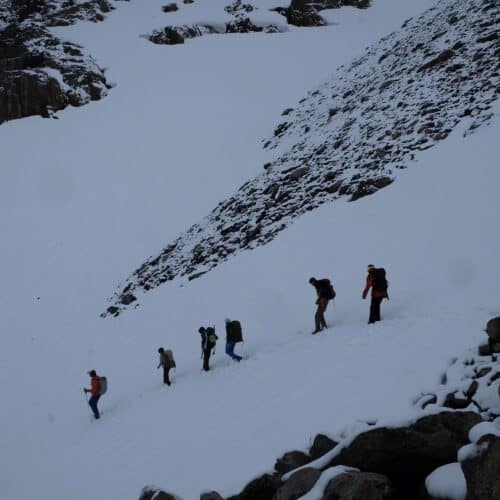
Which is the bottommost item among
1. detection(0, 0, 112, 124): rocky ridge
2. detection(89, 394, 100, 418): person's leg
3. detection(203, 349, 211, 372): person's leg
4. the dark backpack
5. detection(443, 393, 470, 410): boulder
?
detection(89, 394, 100, 418): person's leg

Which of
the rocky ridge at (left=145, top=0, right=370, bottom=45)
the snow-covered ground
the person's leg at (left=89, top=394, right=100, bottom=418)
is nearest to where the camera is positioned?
the snow-covered ground

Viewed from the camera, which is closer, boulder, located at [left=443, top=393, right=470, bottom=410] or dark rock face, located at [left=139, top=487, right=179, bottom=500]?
dark rock face, located at [left=139, top=487, right=179, bottom=500]

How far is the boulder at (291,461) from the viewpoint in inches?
185

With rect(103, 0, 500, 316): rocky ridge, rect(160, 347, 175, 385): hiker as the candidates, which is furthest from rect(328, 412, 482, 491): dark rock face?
rect(103, 0, 500, 316): rocky ridge

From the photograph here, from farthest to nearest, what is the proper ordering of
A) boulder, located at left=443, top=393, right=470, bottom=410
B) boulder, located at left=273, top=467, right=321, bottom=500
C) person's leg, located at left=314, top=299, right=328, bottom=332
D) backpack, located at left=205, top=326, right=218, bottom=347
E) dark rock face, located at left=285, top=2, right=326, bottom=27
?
dark rock face, located at left=285, top=2, right=326, bottom=27
backpack, located at left=205, top=326, right=218, bottom=347
person's leg, located at left=314, top=299, right=328, bottom=332
boulder, located at left=443, top=393, right=470, bottom=410
boulder, located at left=273, top=467, right=321, bottom=500

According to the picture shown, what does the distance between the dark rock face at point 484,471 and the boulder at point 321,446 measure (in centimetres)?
156

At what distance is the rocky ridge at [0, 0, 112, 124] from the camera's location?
4628 centimetres

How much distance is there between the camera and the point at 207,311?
1462 cm

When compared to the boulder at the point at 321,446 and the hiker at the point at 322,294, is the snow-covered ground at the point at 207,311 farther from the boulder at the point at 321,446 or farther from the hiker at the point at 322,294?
the boulder at the point at 321,446

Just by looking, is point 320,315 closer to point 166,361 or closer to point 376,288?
point 376,288

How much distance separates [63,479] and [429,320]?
735 cm

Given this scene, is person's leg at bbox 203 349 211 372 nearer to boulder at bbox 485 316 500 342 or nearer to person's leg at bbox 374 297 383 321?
person's leg at bbox 374 297 383 321

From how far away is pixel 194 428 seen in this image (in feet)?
26.4

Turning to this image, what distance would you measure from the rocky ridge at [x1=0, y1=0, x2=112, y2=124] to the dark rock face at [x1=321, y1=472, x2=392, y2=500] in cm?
4910
